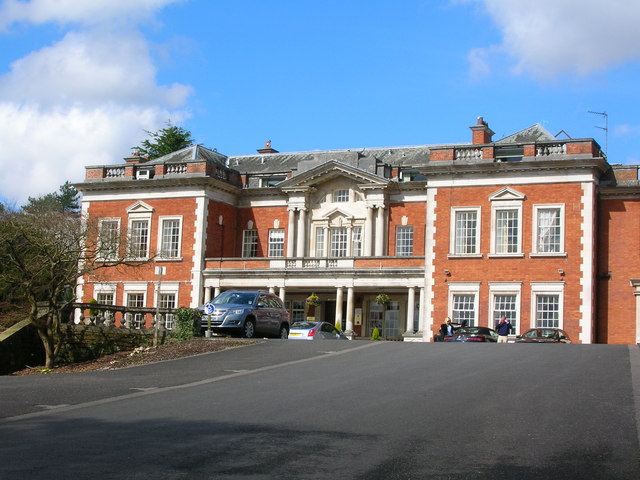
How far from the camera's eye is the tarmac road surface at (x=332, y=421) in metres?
9.31

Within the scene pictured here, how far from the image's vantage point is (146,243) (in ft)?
164

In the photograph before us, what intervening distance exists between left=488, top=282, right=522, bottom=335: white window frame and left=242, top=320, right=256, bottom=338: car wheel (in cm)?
1549

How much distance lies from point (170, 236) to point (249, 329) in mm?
20984

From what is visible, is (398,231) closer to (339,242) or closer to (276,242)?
(339,242)

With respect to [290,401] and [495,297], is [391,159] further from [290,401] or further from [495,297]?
[290,401]

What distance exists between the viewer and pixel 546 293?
41.2 metres

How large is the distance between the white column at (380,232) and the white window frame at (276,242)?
6100mm

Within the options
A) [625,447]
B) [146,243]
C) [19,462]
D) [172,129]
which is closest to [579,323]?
[146,243]

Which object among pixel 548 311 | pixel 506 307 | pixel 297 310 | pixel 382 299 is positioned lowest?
pixel 297 310

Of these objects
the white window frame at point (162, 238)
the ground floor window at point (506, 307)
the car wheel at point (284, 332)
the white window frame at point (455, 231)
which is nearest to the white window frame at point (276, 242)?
the white window frame at point (162, 238)

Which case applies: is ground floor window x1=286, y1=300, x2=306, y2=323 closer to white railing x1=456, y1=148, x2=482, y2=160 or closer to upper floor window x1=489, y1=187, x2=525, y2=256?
upper floor window x1=489, y1=187, x2=525, y2=256

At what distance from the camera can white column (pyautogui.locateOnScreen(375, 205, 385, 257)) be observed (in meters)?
47.8

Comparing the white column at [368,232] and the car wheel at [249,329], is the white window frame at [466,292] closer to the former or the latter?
the white column at [368,232]

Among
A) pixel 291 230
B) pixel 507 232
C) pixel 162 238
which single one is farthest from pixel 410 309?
pixel 162 238
